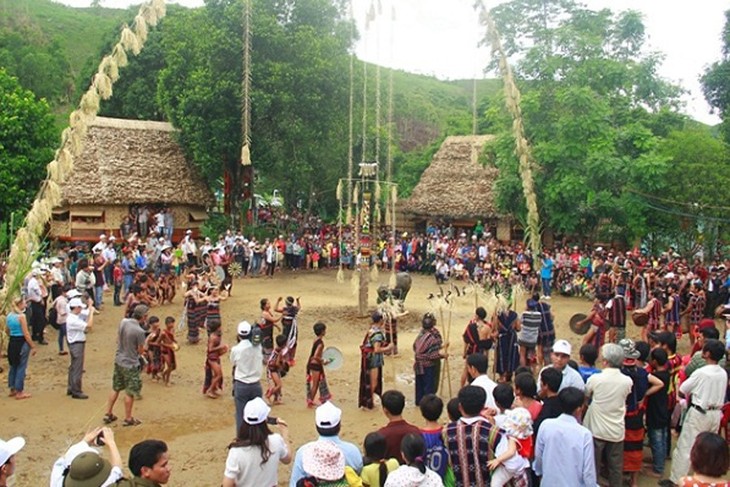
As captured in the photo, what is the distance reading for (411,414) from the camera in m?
10.1

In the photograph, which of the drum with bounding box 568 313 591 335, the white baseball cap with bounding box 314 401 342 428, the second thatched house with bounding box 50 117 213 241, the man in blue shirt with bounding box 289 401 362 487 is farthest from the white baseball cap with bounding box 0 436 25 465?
the second thatched house with bounding box 50 117 213 241

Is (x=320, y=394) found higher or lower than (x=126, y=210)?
lower

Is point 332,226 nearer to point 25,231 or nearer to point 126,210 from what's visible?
point 126,210

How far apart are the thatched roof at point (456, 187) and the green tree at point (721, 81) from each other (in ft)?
26.8

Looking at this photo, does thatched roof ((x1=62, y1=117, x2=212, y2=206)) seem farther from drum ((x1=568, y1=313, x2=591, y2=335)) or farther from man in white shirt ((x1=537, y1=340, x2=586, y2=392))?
man in white shirt ((x1=537, y1=340, x2=586, y2=392))

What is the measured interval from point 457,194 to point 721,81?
10647 millimetres

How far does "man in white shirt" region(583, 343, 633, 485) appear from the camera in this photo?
6.53 meters

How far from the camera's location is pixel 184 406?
1014 cm

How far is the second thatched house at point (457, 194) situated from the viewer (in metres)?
28.7

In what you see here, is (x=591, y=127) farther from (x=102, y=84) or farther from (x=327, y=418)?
(x=327, y=418)

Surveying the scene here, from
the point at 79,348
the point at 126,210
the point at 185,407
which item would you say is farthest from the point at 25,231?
the point at 126,210

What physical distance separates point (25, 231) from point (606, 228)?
19.8m

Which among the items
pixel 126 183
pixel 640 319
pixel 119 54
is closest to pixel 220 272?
pixel 126 183

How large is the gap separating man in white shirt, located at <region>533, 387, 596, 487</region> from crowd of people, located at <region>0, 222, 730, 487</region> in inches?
0.4
